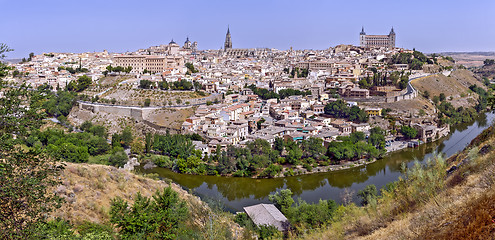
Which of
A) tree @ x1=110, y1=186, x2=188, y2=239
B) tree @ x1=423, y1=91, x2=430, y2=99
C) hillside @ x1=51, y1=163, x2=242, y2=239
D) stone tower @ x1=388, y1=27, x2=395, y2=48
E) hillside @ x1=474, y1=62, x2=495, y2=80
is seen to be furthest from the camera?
stone tower @ x1=388, y1=27, x2=395, y2=48

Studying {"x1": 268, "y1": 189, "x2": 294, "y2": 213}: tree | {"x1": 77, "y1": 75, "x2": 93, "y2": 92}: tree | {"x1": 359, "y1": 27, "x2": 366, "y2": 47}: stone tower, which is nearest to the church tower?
{"x1": 359, "y1": 27, "x2": 366, "y2": 47}: stone tower

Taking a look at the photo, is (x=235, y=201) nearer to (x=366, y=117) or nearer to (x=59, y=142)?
Answer: (x=59, y=142)

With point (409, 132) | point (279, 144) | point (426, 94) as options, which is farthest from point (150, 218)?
point (426, 94)

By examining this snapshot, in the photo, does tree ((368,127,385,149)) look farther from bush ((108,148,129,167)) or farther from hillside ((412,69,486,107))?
hillside ((412,69,486,107))

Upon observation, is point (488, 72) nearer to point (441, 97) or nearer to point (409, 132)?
point (441, 97)

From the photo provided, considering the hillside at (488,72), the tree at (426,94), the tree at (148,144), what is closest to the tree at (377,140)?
the tree at (148,144)

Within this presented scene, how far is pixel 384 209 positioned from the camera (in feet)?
10.7

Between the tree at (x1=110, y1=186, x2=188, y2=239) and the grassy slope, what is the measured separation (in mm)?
1277

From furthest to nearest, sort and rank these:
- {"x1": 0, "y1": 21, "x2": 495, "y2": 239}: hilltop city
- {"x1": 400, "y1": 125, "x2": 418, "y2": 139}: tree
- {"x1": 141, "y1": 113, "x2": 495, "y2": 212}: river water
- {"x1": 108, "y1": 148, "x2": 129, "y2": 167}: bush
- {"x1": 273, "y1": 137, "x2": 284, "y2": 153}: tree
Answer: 1. {"x1": 400, "y1": 125, "x2": 418, "y2": 139}: tree
2. {"x1": 273, "y1": 137, "x2": 284, "y2": 153}: tree
3. {"x1": 108, "y1": 148, "x2": 129, "y2": 167}: bush
4. {"x1": 141, "y1": 113, "x2": 495, "y2": 212}: river water
5. {"x1": 0, "y1": 21, "x2": 495, "y2": 239}: hilltop city

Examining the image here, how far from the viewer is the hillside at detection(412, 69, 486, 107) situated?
61.8 ft

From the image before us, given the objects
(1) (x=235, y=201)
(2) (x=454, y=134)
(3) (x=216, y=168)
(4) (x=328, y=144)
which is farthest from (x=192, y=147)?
(2) (x=454, y=134)

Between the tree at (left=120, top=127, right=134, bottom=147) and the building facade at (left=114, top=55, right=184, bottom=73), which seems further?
the building facade at (left=114, top=55, right=184, bottom=73)

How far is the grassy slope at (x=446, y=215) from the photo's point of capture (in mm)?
1995

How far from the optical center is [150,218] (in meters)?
3.41
